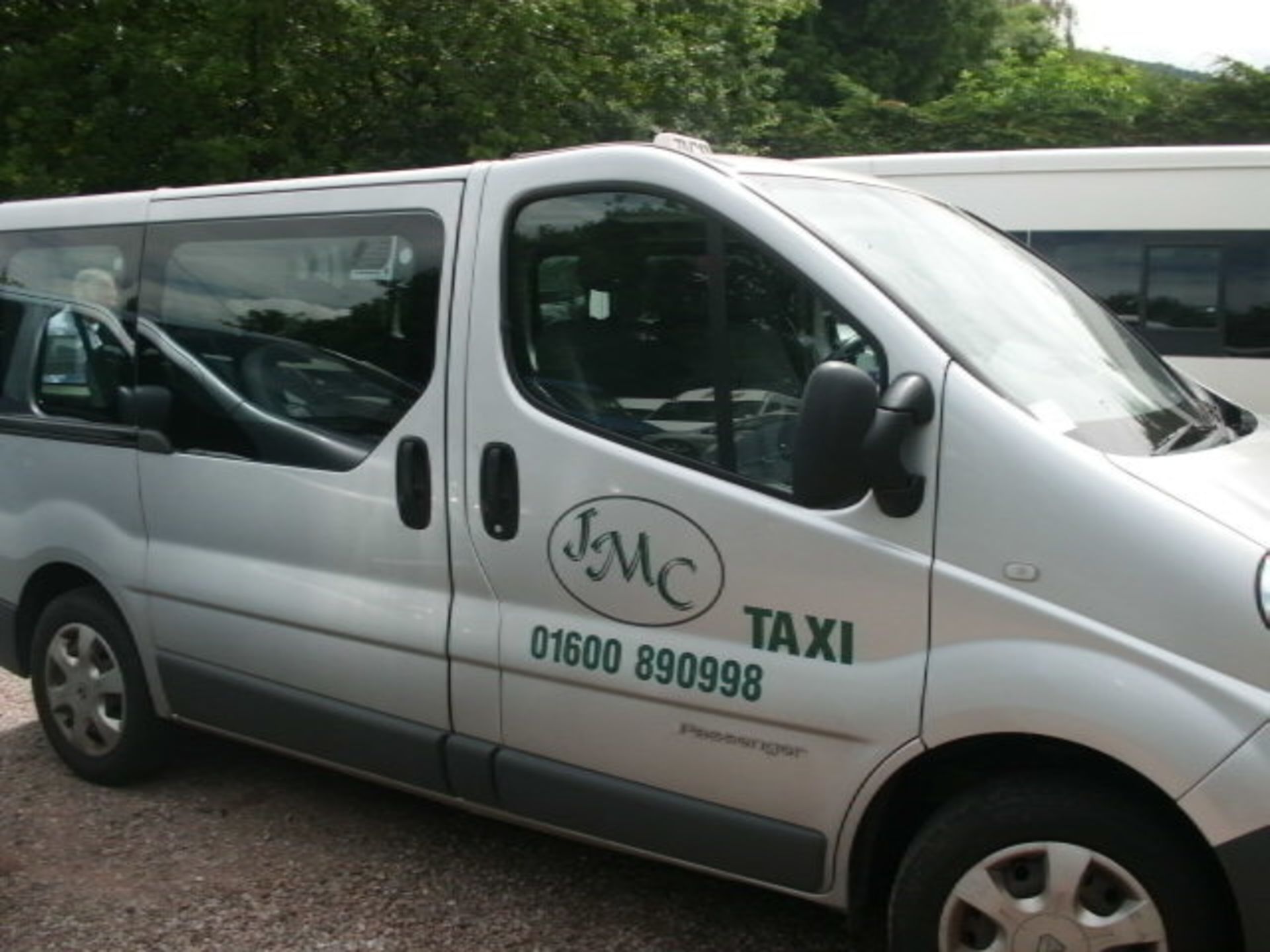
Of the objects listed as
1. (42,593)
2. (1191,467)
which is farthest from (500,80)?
(1191,467)

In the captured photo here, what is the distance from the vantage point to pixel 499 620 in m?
3.39

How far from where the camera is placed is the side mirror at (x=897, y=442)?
105 inches

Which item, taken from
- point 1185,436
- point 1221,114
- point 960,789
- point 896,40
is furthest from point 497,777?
point 896,40

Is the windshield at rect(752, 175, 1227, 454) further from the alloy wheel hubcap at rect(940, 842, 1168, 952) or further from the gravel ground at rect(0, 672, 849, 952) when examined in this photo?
the gravel ground at rect(0, 672, 849, 952)

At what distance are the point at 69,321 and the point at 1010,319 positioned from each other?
3.18m

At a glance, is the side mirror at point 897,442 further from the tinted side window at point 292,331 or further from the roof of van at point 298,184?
the tinted side window at point 292,331

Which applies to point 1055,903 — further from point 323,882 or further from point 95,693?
point 95,693

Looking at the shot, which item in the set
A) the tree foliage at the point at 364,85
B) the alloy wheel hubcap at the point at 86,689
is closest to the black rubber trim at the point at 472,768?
the alloy wheel hubcap at the point at 86,689

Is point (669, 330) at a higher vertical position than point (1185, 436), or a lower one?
higher

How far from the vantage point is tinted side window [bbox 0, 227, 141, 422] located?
4.39 meters

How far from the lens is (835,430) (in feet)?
8.80

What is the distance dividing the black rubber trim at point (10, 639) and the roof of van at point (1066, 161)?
18.8ft

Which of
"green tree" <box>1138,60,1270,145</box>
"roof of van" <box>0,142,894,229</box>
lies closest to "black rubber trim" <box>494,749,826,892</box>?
"roof of van" <box>0,142,894,229</box>

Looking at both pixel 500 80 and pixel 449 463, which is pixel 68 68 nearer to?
pixel 500 80
